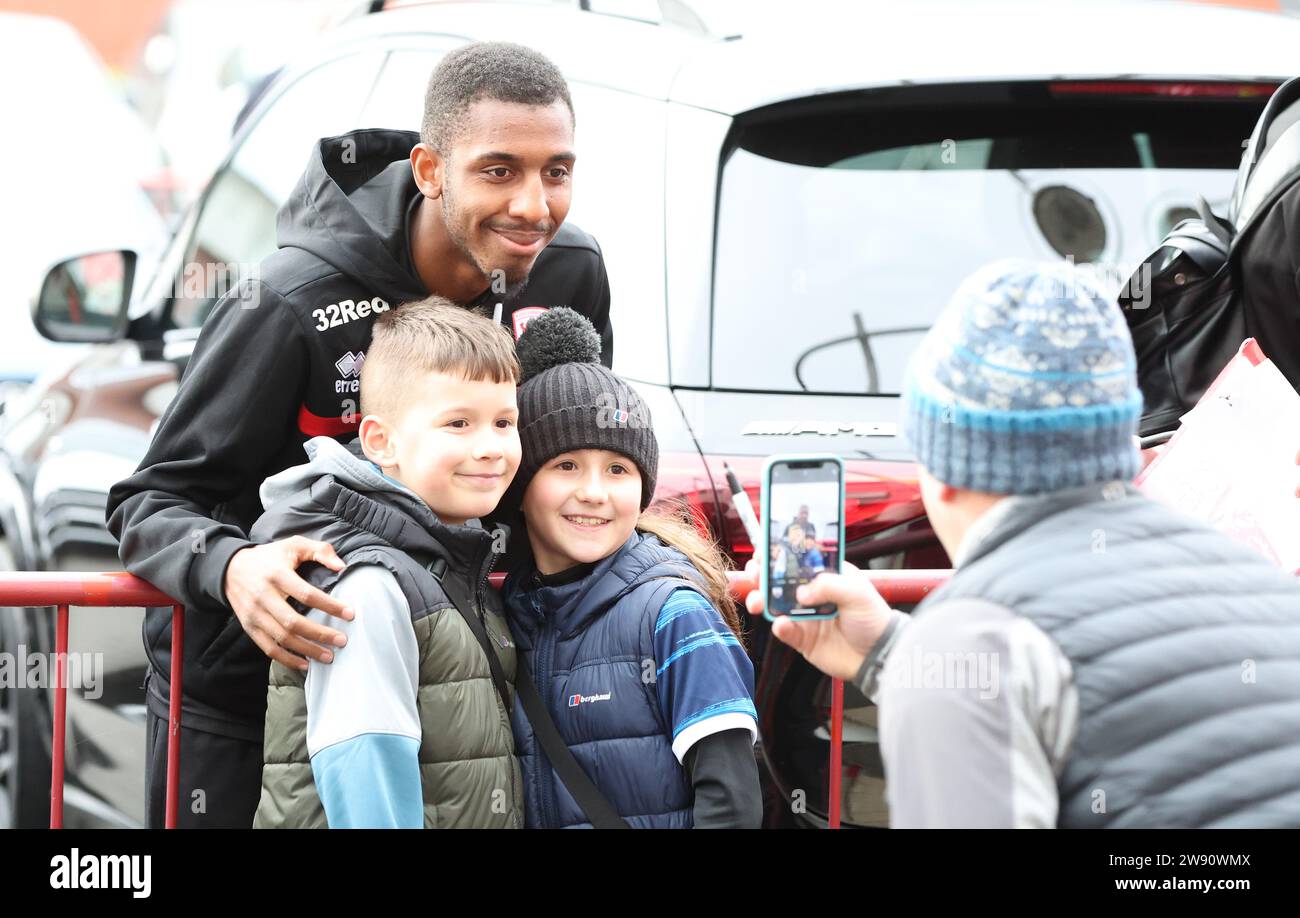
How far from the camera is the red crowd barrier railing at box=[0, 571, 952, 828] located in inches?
125

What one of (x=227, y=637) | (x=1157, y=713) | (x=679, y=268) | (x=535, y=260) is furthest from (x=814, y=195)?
(x=1157, y=713)

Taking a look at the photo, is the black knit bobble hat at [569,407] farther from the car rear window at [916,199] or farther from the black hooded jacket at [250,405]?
the car rear window at [916,199]

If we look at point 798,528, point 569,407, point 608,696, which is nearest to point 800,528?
point 798,528

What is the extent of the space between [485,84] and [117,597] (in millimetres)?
1168

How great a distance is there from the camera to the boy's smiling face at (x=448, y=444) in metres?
2.97

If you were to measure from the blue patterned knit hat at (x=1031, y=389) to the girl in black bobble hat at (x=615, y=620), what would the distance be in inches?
37.9
